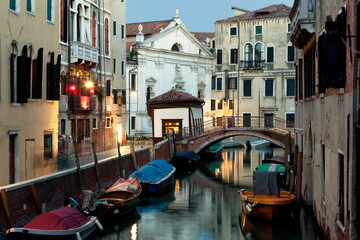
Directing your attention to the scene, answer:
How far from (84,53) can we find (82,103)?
2.14m

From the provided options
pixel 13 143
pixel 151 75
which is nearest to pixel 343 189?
pixel 13 143

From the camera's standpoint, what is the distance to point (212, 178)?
24125mm

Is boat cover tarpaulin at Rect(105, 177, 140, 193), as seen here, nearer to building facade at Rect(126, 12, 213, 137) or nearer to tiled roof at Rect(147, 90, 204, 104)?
tiled roof at Rect(147, 90, 204, 104)

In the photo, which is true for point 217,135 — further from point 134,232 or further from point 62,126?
point 134,232

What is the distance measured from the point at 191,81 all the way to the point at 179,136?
37.6 ft

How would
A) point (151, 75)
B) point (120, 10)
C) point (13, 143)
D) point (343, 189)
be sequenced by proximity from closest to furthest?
point (343, 189), point (13, 143), point (120, 10), point (151, 75)

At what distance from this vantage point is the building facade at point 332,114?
8039mm

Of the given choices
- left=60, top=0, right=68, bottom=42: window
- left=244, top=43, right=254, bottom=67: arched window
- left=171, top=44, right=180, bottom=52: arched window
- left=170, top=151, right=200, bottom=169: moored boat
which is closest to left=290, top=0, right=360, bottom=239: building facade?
left=60, top=0, right=68, bottom=42: window

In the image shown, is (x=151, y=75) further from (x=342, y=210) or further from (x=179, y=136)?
(x=342, y=210)

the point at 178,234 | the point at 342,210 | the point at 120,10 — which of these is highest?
the point at 120,10

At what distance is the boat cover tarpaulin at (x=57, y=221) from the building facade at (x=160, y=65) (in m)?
21.7

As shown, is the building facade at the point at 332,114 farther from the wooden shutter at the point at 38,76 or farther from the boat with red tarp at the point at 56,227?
the wooden shutter at the point at 38,76

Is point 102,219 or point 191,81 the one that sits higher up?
point 191,81

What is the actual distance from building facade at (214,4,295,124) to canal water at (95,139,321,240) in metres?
17.6
